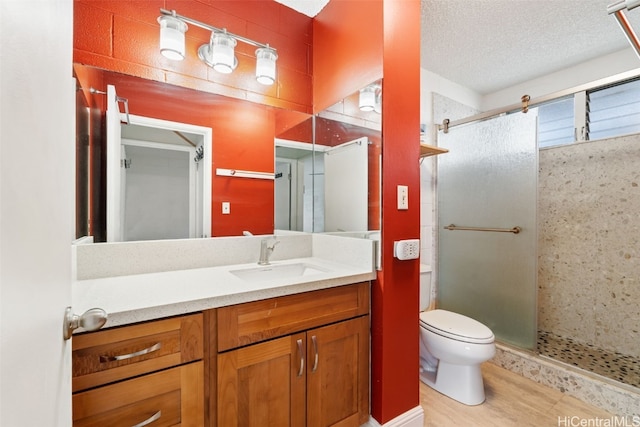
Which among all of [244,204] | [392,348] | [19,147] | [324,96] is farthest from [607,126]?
[19,147]

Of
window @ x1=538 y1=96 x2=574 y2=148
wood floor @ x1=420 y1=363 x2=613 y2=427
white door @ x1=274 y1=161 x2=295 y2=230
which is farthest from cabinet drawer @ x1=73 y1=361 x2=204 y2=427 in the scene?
window @ x1=538 y1=96 x2=574 y2=148

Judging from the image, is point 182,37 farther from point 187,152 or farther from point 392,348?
point 392,348

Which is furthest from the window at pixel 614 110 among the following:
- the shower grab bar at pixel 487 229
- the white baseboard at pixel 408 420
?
the white baseboard at pixel 408 420

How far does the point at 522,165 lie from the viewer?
6.93ft

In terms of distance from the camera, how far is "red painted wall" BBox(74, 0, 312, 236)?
1.29 meters

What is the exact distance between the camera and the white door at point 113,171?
1.26 metres

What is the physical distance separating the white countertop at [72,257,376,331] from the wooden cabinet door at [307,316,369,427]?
219 millimetres

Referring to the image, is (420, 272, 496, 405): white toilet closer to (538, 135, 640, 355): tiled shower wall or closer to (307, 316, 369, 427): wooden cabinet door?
(307, 316, 369, 427): wooden cabinet door

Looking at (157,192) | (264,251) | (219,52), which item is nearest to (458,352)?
(264,251)

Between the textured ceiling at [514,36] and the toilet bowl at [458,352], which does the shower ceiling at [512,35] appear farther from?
the toilet bowl at [458,352]

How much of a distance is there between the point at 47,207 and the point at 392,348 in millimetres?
1408

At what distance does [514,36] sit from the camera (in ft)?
6.63

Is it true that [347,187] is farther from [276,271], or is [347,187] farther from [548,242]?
[548,242]

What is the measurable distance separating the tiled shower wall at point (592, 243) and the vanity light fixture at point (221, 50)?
→ 2334 mm
